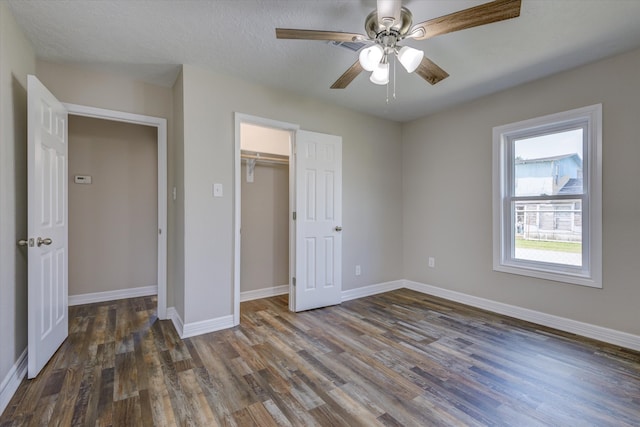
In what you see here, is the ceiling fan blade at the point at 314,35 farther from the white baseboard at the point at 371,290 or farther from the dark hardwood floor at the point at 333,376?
the white baseboard at the point at 371,290

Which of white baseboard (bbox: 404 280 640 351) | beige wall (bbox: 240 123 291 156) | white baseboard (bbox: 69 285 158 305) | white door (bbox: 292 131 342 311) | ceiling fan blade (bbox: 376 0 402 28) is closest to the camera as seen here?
ceiling fan blade (bbox: 376 0 402 28)

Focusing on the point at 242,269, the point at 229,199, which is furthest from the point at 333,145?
the point at 242,269

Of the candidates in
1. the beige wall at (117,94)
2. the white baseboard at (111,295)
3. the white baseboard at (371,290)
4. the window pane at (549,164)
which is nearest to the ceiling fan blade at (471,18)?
the window pane at (549,164)

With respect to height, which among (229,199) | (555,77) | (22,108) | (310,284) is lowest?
(310,284)

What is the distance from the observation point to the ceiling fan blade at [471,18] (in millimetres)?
1450

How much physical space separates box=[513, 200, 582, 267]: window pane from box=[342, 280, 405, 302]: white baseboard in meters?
1.57

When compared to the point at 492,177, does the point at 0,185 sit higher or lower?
lower

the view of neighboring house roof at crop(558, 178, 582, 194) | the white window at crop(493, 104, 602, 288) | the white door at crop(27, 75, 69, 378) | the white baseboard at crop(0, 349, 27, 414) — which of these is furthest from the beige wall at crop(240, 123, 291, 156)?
the view of neighboring house roof at crop(558, 178, 582, 194)

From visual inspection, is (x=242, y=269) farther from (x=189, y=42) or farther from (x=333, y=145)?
(x=189, y=42)

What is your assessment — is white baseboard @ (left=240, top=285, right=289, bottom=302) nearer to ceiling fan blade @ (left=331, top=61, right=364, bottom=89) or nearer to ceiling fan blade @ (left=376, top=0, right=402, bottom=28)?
ceiling fan blade @ (left=331, top=61, right=364, bottom=89)

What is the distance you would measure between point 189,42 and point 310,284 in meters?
2.60

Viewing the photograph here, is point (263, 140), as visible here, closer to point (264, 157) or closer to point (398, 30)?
point (264, 157)

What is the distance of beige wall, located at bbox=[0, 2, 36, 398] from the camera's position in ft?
5.96

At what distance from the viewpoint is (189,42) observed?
2.31 meters
